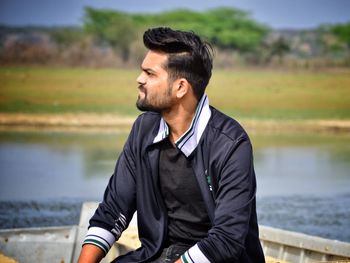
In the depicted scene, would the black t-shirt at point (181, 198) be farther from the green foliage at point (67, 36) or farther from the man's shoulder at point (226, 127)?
the green foliage at point (67, 36)

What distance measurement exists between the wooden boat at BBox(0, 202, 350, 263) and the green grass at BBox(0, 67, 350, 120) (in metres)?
7.82

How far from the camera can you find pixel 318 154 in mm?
10617

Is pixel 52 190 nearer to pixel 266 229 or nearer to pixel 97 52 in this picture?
pixel 266 229

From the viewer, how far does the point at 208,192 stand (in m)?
3.03

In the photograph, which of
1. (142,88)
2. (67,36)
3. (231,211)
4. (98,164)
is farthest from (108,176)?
(67,36)

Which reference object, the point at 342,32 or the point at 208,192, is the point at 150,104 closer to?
the point at 208,192

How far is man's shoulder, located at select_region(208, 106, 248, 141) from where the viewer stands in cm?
303

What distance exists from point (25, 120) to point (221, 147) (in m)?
9.98

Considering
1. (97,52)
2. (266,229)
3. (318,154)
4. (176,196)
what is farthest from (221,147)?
(97,52)

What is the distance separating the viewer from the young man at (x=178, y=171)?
2.98 m

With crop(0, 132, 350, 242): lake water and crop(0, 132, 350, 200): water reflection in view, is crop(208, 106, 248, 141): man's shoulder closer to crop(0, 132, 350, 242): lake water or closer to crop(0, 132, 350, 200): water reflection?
crop(0, 132, 350, 242): lake water

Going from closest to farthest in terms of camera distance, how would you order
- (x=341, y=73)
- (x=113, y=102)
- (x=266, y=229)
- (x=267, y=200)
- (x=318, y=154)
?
(x=266, y=229) → (x=267, y=200) → (x=318, y=154) → (x=113, y=102) → (x=341, y=73)

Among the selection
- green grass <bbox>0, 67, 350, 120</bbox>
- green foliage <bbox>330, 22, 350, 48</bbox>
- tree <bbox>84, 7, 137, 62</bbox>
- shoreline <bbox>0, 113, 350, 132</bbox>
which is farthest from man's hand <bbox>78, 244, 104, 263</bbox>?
green foliage <bbox>330, 22, 350, 48</bbox>

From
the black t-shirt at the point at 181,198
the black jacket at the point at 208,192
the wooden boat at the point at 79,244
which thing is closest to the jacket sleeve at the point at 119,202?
the black jacket at the point at 208,192
